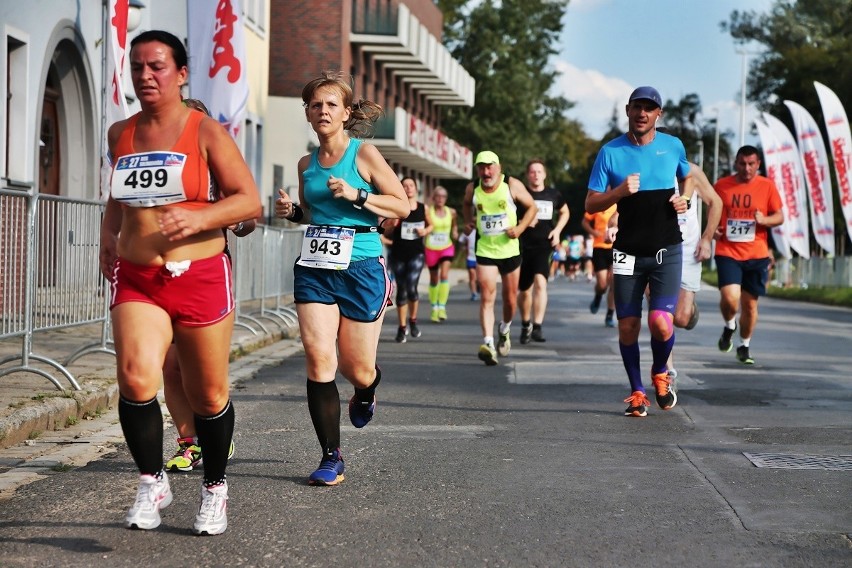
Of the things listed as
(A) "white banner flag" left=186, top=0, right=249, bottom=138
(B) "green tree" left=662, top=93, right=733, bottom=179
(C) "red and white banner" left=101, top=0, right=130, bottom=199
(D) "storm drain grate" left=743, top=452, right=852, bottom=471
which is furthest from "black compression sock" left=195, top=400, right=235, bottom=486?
(B) "green tree" left=662, top=93, right=733, bottom=179

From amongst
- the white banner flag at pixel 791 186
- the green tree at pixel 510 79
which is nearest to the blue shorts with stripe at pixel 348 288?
the white banner flag at pixel 791 186

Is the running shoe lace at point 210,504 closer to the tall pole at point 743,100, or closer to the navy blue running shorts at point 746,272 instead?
the navy blue running shorts at point 746,272

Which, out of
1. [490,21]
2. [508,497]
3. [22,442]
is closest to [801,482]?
[508,497]

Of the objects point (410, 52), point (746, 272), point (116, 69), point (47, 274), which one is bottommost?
point (47, 274)

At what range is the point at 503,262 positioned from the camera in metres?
14.8

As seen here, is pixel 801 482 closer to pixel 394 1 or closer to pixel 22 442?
pixel 22 442

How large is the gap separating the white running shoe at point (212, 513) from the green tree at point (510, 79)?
6768 cm

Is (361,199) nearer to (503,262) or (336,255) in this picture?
(336,255)

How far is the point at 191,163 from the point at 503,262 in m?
9.37

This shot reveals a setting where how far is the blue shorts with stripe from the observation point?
23.4 ft

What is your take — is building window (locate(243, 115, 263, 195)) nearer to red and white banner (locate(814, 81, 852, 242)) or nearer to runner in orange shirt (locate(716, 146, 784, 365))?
red and white banner (locate(814, 81, 852, 242))

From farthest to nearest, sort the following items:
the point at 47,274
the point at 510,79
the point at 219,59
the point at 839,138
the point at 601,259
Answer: the point at 510,79 < the point at 839,138 < the point at 601,259 < the point at 219,59 < the point at 47,274

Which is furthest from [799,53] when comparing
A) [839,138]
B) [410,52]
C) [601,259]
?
[601,259]

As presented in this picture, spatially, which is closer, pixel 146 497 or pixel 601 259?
pixel 146 497
